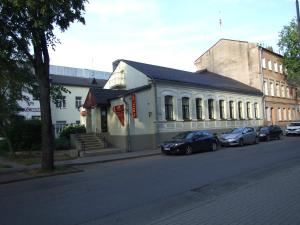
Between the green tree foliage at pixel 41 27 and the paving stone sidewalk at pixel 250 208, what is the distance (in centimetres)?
919

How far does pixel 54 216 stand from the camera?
7.56 meters

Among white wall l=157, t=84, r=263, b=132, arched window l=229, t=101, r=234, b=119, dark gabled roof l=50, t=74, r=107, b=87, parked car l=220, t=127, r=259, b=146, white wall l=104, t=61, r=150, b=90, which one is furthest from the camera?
dark gabled roof l=50, t=74, r=107, b=87

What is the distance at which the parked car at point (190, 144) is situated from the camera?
22.6 m

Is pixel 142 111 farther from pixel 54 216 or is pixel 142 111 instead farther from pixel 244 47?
pixel 244 47

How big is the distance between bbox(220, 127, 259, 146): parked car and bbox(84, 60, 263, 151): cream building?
400cm


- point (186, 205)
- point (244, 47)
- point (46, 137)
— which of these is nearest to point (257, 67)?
point (244, 47)

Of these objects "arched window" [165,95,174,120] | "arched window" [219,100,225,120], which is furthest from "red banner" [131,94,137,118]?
"arched window" [219,100,225,120]

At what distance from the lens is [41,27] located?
1377 centimetres

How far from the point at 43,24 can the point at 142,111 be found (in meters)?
15.0

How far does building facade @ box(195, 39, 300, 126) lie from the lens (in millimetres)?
46469

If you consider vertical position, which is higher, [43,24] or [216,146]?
[43,24]

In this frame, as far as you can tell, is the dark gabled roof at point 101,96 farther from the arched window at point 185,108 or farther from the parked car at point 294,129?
the parked car at point 294,129

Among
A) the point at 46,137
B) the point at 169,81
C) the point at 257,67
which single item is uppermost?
the point at 257,67

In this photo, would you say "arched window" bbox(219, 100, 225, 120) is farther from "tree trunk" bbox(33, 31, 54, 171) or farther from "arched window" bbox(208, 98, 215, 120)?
"tree trunk" bbox(33, 31, 54, 171)
